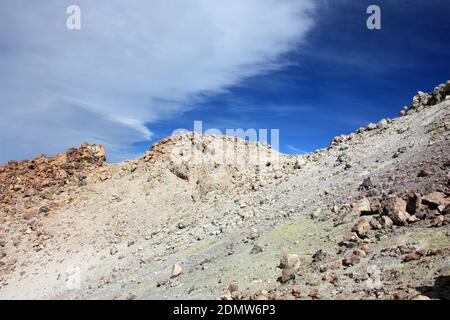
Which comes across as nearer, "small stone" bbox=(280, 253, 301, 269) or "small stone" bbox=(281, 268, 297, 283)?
"small stone" bbox=(281, 268, 297, 283)

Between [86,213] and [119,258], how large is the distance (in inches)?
257

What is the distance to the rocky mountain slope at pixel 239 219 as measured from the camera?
1053cm

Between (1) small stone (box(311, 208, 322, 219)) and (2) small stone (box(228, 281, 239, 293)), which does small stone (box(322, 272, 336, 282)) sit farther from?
(1) small stone (box(311, 208, 322, 219))

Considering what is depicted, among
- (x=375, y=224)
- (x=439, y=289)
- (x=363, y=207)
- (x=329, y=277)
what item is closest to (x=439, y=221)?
(x=375, y=224)

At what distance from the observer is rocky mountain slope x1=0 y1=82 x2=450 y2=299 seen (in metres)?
10.5

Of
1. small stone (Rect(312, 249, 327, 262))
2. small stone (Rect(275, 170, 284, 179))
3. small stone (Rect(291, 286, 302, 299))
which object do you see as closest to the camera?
small stone (Rect(291, 286, 302, 299))

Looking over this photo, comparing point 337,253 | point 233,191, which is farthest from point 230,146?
point 337,253

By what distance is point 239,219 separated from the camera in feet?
61.7

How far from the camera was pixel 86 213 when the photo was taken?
26.2m

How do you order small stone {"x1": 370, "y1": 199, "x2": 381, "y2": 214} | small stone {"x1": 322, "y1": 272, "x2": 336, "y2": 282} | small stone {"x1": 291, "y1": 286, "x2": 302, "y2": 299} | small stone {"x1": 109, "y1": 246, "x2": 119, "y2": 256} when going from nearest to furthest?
small stone {"x1": 291, "y1": 286, "x2": 302, "y2": 299} < small stone {"x1": 322, "y1": 272, "x2": 336, "y2": 282} < small stone {"x1": 370, "y1": 199, "x2": 381, "y2": 214} < small stone {"x1": 109, "y1": 246, "x2": 119, "y2": 256}

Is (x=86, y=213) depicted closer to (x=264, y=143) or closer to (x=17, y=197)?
(x=17, y=197)

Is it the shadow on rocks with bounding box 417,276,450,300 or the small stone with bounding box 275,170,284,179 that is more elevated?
the small stone with bounding box 275,170,284,179

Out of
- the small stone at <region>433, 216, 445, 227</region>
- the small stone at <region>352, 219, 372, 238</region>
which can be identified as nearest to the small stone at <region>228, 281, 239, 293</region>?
the small stone at <region>352, 219, 372, 238</region>

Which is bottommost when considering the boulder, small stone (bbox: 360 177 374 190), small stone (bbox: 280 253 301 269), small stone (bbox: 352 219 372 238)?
small stone (bbox: 280 253 301 269)
